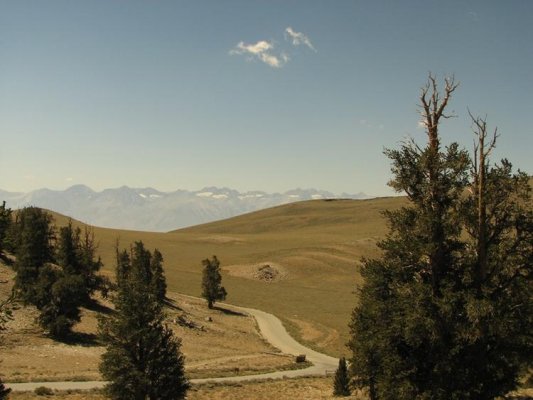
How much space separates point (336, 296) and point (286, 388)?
67.2 metres

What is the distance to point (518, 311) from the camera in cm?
1641

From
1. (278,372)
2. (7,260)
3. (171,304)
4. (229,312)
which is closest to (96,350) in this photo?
(278,372)

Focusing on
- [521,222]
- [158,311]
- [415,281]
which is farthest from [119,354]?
[521,222]

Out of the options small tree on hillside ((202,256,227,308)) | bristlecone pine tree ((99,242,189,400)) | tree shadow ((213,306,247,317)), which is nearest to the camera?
bristlecone pine tree ((99,242,189,400))

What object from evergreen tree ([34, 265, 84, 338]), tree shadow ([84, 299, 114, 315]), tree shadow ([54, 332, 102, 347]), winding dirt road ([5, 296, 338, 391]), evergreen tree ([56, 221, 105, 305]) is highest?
evergreen tree ([56, 221, 105, 305])

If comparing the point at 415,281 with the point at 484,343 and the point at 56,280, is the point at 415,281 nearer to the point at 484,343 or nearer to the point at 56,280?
the point at 484,343

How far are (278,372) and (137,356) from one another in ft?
83.8

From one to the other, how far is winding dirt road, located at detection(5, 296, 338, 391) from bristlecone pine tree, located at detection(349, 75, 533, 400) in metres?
26.0

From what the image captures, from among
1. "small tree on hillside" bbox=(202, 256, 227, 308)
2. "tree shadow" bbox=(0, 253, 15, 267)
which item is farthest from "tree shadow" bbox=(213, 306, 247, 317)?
"tree shadow" bbox=(0, 253, 15, 267)

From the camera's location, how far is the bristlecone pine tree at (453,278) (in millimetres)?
15984

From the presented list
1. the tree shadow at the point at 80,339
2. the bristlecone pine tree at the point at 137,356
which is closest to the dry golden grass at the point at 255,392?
the bristlecone pine tree at the point at 137,356

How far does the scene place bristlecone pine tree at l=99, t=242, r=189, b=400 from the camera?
75.4ft

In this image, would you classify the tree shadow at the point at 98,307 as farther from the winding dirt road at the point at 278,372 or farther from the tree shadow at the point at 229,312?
the winding dirt road at the point at 278,372

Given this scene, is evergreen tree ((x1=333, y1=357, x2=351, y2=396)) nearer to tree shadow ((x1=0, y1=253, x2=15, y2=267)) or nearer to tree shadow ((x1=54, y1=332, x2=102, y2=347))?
tree shadow ((x1=54, y1=332, x2=102, y2=347))
